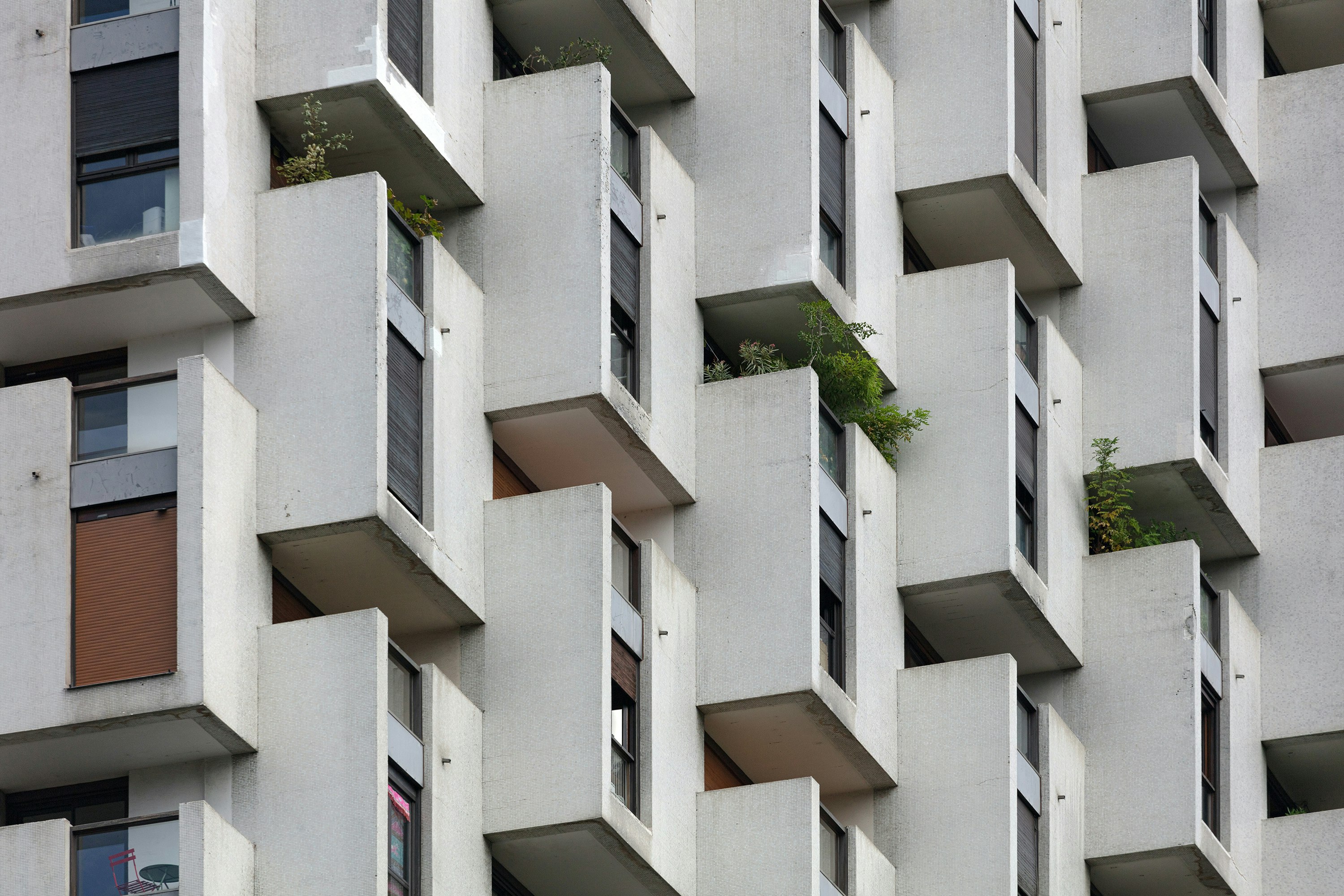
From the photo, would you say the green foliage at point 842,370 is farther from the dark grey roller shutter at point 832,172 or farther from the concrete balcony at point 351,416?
the concrete balcony at point 351,416

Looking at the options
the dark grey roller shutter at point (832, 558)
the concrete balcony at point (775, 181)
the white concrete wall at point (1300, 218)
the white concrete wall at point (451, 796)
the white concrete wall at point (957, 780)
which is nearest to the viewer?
the white concrete wall at point (451, 796)

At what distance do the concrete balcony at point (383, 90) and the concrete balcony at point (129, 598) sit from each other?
12.4ft

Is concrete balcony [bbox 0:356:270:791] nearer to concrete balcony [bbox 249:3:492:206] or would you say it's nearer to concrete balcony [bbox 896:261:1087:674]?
concrete balcony [bbox 249:3:492:206]

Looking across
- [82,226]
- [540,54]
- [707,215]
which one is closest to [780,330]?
[707,215]

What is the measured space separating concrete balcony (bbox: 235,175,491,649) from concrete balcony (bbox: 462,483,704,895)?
46 cm

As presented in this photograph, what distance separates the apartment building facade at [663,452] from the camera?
93.1ft

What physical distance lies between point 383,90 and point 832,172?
8525 millimetres

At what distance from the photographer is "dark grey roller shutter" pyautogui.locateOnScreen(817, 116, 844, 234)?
37938mm

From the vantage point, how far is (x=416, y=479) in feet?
101

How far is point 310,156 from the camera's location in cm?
3100

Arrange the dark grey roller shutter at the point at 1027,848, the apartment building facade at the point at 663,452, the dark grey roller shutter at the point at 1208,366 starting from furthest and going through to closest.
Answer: the dark grey roller shutter at the point at 1208,366 → the dark grey roller shutter at the point at 1027,848 → the apartment building facade at the point at 663,452

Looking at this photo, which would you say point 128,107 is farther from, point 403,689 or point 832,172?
point 832,172

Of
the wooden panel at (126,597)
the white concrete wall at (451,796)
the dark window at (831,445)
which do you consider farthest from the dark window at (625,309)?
the wooden panel at (126,597)

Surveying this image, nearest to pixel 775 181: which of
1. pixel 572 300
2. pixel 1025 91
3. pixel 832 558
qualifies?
pixel 832 558
